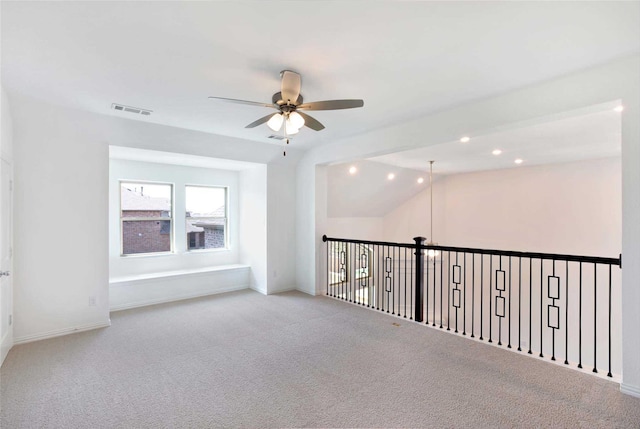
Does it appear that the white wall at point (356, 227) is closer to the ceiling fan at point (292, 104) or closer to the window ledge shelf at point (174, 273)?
the window ledge shelf at point (174, 273)

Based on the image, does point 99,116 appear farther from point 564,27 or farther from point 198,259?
point 564,27

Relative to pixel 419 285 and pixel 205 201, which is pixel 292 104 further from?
pixel 205 201

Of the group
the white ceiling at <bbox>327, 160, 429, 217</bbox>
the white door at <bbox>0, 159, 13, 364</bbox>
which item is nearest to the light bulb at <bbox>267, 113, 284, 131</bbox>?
the white door at <bbox>0, 159, 13, 364</bbox>

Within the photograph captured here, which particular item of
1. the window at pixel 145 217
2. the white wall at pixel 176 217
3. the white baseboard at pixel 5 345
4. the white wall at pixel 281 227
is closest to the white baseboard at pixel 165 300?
the white wall at pixel 176 217

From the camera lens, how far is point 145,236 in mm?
5504

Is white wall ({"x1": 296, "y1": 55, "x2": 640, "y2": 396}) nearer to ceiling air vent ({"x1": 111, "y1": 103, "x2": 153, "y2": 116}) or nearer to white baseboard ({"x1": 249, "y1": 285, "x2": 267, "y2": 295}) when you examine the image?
ceiling air vent ({"x1": 111, "y1": 103, "x2": 153, "y2": 116})

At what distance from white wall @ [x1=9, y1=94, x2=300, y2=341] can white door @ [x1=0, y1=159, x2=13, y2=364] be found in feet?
0.55

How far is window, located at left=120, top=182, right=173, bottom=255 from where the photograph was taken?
5297 mm

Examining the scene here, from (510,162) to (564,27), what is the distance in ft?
16.2

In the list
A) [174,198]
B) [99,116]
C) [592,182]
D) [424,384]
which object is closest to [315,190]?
[174,198]

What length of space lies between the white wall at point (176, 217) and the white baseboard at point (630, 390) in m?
5.75

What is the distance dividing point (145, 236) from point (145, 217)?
1.10ft

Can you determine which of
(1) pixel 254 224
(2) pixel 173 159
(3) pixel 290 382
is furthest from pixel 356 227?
(3) pixel 290 382

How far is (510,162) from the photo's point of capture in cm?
635
